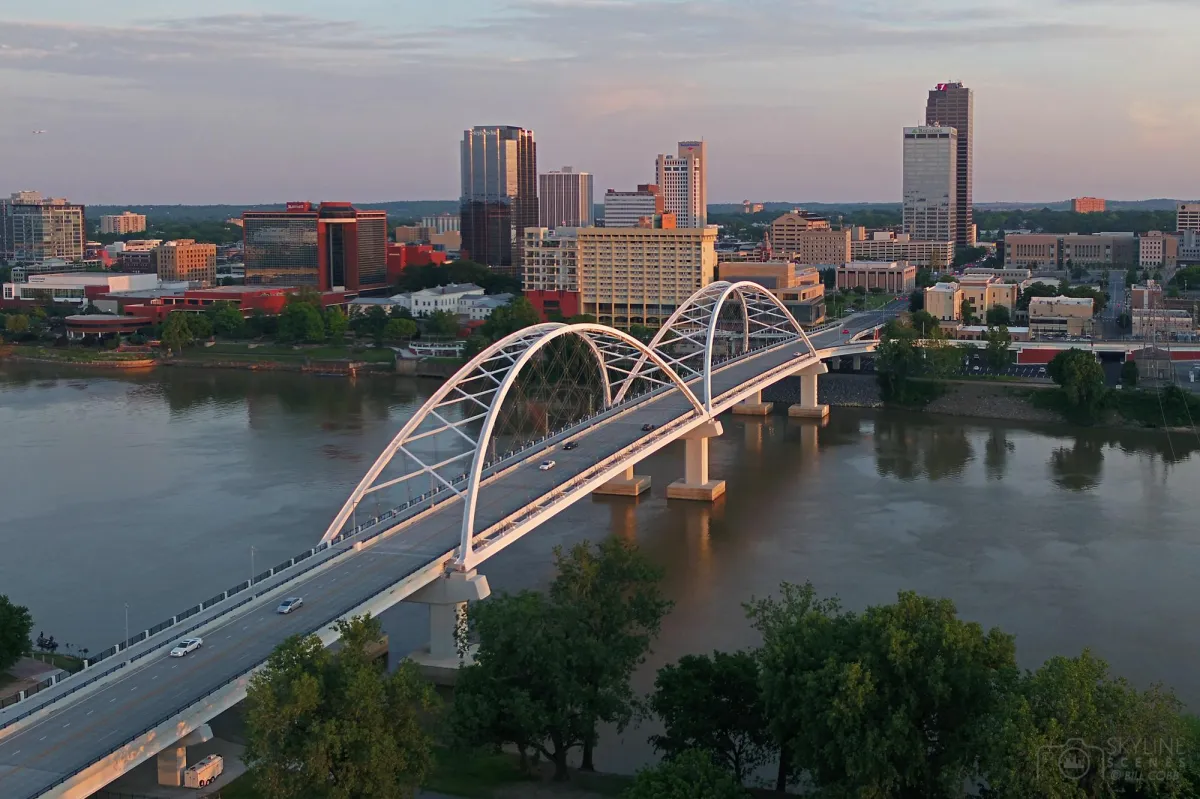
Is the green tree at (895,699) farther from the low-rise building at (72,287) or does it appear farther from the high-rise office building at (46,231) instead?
the high-rise office building at (46,231)

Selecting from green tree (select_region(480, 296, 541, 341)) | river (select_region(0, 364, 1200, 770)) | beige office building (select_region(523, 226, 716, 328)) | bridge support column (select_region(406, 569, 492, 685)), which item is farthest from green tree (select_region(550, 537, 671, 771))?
beige office building (select_region(523, 226, 716, 328))

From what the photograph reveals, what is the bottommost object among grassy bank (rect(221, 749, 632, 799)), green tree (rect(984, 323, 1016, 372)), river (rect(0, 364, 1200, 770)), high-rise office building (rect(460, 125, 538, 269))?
grassy bank (rect(221, 749, 632, 799))

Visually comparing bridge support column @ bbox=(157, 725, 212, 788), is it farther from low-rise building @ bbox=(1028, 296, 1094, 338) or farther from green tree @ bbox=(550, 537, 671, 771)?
low-rise building @ bbox=(1028, 296, 1094, 338)

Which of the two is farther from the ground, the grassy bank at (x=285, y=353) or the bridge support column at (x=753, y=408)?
the grassy bank at (x=285, y=353)

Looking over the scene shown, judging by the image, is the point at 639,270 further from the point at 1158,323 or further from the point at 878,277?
the point at 878,277

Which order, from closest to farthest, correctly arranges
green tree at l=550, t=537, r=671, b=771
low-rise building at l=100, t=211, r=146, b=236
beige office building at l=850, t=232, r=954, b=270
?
green tree at l=550, t=537, r=671, b=771
beige office building at l=850, t=232, r=954, b=270
low-rise building at l=100, t=211, r=146, b=236

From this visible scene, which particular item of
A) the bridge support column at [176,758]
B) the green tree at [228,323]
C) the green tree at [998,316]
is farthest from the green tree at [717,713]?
the green tree at [228,323]

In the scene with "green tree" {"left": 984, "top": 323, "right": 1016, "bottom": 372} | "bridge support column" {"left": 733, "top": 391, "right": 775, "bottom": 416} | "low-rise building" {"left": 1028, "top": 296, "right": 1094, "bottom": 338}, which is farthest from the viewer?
"low-rise building" {"left": 1028, "top": 296, "right": 1094, "bottom": 338}
